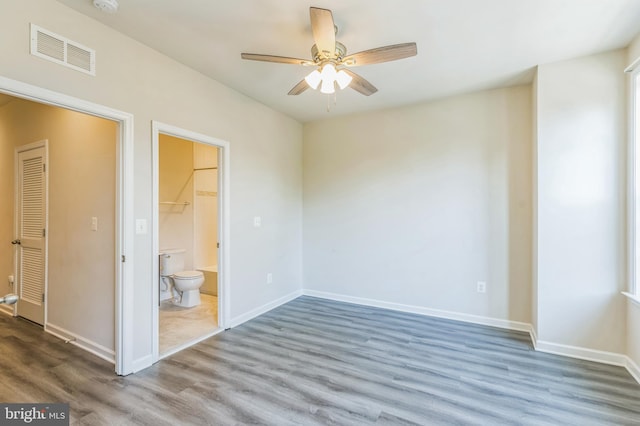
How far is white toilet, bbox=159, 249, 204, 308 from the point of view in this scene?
13.3ft

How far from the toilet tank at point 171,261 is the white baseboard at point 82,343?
4.58 feet

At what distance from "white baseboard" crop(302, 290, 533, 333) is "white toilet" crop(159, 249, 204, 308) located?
5.11 ft

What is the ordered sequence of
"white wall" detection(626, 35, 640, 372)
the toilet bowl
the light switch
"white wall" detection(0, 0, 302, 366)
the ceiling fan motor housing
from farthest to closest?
1. the toilet bowl
2. the light switch
3. "white wall" detection(626, 35, 640, 372)
4. the ceiling fan motor housing
5. "white wall" detection(0, 0, 302, 366)

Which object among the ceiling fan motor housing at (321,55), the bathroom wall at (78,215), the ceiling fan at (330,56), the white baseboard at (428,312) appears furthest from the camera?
the white baseboard at (428,312)

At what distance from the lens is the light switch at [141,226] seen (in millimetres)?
2461

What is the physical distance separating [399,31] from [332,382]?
2.70 metres

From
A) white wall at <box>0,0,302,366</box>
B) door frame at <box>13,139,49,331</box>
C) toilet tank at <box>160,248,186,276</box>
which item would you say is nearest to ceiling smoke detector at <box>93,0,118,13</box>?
white wall at <box>0,0,302,366</box>

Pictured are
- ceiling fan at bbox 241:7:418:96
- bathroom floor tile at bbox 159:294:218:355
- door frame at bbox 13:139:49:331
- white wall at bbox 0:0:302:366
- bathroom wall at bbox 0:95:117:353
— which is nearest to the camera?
ceiling fan at bbox 241:7:418:96

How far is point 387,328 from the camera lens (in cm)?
335

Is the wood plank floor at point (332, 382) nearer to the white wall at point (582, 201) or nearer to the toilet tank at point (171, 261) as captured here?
the white wall at point (582, 201)

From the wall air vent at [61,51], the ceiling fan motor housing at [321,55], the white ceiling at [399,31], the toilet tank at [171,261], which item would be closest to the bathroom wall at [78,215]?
the wall air vent at [61,51]

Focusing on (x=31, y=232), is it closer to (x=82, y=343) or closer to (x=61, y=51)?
(x=82, y=343)

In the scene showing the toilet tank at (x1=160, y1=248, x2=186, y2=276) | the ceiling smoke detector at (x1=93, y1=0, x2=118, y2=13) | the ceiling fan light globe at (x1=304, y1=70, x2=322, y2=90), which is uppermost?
the ceiling smoke detector at (x1=93, y1=0, x2=118, y2=13)

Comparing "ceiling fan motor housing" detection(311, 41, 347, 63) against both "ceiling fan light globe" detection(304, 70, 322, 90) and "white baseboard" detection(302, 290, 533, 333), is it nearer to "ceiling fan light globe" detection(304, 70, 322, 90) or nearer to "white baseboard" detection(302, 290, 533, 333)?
"ceiling fan light globe" detection(304, 70, 322, 90)
